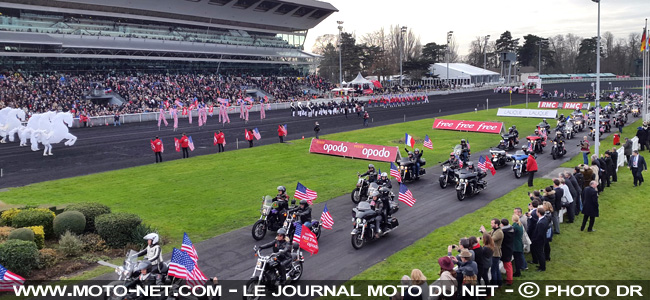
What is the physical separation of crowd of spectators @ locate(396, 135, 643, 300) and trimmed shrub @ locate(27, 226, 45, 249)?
11.4 meters

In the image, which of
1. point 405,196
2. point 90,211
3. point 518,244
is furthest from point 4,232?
point 518,244

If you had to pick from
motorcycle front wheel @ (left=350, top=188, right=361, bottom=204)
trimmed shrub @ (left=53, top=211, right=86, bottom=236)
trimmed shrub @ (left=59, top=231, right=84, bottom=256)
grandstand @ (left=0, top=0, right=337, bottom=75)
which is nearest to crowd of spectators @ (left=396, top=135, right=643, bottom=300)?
motorcycle front wheel @ (left=350, top=188, right=361, bottom=204)

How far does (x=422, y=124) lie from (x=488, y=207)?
30897mm

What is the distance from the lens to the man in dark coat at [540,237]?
38.4 feet

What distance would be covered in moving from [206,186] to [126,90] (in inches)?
1878

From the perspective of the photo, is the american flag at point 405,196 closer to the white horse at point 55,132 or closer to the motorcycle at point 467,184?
the motorcycle at point 467,184

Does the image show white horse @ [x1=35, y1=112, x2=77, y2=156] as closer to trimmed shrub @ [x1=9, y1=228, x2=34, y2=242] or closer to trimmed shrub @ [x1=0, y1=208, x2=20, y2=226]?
trimmed shrub @ [x1=0, y1=208, x2=20, y2=226]

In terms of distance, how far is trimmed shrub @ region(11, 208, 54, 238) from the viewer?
15078 millimetres

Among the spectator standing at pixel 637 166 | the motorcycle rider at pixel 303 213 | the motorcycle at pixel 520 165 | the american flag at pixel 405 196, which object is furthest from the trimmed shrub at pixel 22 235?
the spectator standing at pixel 637 166

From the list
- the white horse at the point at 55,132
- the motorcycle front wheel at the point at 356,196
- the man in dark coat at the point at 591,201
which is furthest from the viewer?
the white horse at the point at 55,132

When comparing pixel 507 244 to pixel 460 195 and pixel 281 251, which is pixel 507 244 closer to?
pixel 281 251

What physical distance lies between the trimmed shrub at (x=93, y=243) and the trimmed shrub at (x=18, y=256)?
6.22 feet

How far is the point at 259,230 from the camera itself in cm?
1498

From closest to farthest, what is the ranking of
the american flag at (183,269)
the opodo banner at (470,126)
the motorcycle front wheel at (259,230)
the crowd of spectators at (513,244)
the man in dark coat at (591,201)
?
the crowd of spectators at (513,244) → the american flag at (183,269) → the man in dark coat at (591,201) → the motorcycle front wheel at (259,230) → the opodo banner at (470,126)
